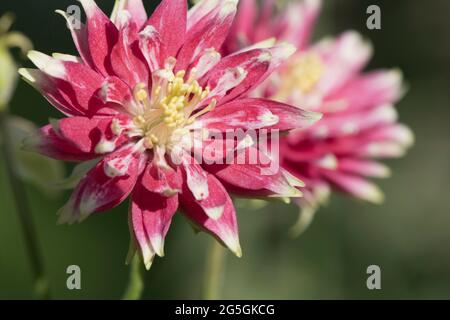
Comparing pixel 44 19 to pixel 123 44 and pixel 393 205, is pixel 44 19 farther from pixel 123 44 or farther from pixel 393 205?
pixel 123 44

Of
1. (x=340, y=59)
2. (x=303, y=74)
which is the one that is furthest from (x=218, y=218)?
(x=340, y=59)

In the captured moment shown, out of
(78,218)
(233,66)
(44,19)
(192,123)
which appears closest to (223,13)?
(233,66)

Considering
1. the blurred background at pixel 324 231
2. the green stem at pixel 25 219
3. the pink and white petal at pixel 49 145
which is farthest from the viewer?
the blurred background at pixel 324 231

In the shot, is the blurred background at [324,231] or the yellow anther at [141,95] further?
the blurred background at [324,231]

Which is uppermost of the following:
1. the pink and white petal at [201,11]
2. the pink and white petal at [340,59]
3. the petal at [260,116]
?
the pink and white petal at [340,59]

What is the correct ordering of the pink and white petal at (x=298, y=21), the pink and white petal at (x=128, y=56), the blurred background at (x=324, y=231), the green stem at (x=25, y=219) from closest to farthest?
the pink and white petal at (x=128, y=56) → the green stem at (x=25, y=219) → the pink and white petal at (x=298, y=21) → the blurred background at (x=324, y=231)

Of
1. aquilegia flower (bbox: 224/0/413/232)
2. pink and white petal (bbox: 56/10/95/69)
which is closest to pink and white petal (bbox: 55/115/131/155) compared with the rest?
pink and white petal (bbox: 56/10/95/69)

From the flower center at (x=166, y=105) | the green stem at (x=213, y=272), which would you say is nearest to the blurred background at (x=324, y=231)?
the green stem at (x=213, y=272)

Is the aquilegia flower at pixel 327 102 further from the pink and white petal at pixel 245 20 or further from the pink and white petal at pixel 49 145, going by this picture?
the pink and white petal at pixel 49 145

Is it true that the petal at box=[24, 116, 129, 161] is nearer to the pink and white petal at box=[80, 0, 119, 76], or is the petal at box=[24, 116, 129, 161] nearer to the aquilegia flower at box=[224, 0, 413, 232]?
the pink and white petal at box=[80, 0, 119, 76]
